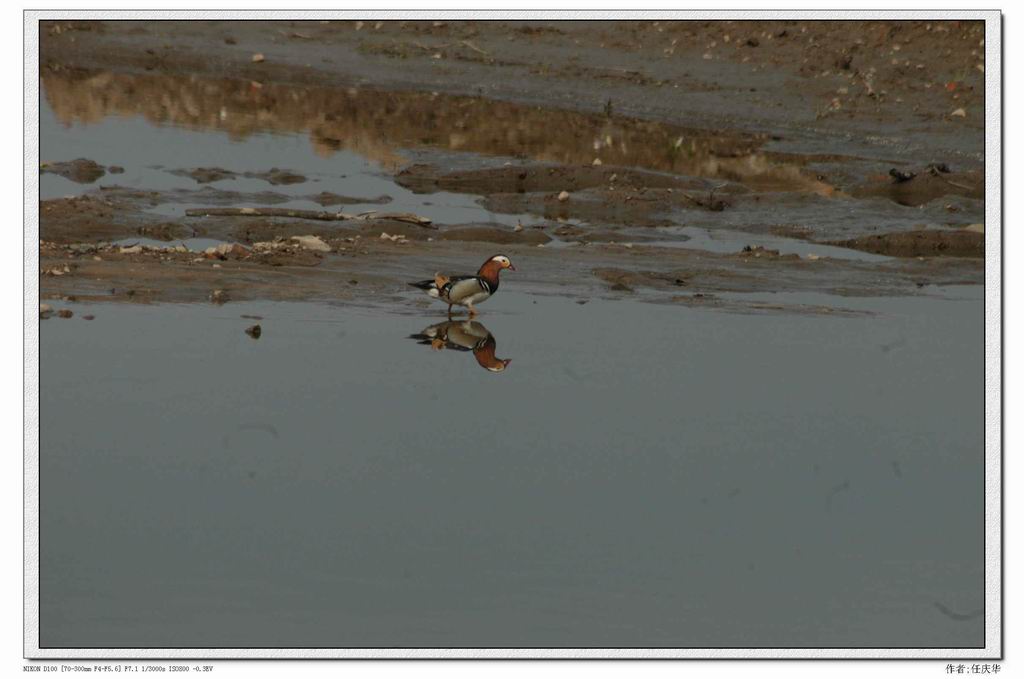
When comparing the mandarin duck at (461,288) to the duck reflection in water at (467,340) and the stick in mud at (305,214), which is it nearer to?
the duck reflection in water at (467,340)

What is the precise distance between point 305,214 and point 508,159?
3047 millimetres

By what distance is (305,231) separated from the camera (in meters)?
12.5

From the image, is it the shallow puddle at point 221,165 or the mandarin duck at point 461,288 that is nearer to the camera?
the mandarin duck at point 461,288

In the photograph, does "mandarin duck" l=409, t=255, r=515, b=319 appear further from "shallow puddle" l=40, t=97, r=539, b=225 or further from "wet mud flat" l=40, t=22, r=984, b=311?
"shallow puddle" l=40, t=97, r=539, b=225

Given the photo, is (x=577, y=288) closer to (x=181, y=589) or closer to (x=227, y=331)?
(x=227, y=331)

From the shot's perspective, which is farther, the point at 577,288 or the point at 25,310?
the point at 577,288

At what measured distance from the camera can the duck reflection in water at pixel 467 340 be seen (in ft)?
30.6

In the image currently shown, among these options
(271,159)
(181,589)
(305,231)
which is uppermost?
(271,159)

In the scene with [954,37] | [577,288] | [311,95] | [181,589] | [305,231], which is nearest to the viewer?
[181,589]

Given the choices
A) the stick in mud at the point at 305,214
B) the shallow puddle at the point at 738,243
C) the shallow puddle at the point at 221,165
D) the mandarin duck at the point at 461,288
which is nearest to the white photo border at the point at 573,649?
the mandarin duck at the point at 461,288

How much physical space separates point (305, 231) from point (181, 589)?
250 inches

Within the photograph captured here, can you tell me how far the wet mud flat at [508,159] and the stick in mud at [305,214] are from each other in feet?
0.06

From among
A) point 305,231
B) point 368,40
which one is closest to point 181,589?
point 305,231

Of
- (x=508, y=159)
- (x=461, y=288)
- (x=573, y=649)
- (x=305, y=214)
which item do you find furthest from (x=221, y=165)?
(x=573, y=649)
